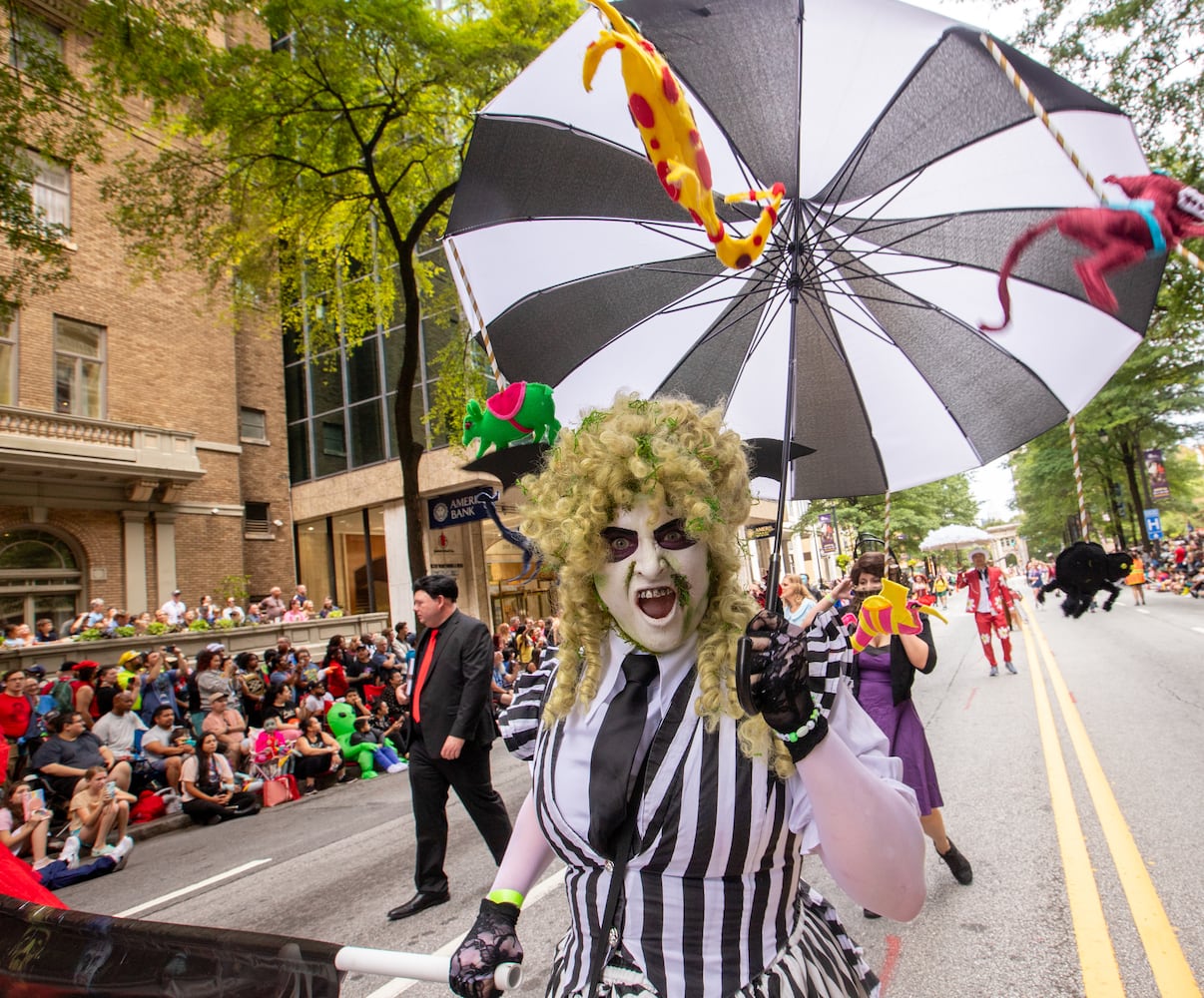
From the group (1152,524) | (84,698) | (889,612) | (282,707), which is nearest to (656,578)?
(889,612)

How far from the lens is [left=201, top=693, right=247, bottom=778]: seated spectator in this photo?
9469 millimetres

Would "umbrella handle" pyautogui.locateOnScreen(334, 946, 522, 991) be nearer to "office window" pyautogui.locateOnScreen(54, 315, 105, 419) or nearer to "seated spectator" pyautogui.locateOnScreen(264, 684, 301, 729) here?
"seated spectator" pyautogui.locateOnScreen(264, 684, 301, 729)

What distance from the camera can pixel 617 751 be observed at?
1.46 meters

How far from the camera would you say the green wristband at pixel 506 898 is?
5.27 ft

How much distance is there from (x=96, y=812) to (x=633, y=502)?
26.7ft

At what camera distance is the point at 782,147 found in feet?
7.79

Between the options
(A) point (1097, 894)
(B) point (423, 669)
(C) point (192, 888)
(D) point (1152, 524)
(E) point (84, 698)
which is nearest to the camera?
(A) point (1097, 894)

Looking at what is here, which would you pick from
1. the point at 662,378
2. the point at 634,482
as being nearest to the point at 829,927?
the point at 634,482

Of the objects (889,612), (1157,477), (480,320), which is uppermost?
(1157,477)

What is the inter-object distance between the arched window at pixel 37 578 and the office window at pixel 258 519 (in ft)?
19.1

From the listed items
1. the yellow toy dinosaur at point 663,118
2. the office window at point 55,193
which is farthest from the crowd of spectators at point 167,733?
the office window at point 55,193

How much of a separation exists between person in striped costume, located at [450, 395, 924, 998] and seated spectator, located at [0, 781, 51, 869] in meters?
7.27

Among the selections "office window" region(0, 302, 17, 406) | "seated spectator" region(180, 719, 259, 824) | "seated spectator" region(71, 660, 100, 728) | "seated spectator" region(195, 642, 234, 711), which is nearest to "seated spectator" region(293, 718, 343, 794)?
"seated spectator" region(180, 719, 259, 824)

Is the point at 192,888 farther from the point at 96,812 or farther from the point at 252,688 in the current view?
the point at 252,688
